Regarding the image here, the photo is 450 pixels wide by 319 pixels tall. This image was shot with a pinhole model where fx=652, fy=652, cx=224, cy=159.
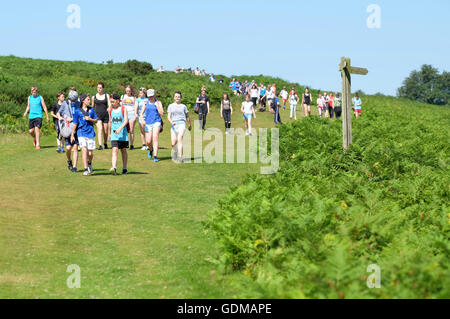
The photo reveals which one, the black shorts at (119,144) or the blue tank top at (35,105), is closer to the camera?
the black shorts at (119,144)

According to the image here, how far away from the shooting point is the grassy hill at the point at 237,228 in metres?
6.24

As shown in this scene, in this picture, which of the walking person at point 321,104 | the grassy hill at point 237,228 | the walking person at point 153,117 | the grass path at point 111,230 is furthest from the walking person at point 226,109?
the walking person at point 321,104

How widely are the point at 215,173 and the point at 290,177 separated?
15.9 ft

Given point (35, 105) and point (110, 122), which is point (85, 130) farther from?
point (35, 105)

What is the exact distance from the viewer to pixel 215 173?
17.0m

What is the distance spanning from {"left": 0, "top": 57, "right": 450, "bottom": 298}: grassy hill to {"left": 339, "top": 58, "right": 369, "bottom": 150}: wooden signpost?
1.92 feet

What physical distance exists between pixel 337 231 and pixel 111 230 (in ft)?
13.7

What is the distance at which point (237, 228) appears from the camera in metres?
8.19

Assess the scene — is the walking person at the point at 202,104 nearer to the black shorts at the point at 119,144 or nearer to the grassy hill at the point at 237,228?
the grassy hill at the point at 237,228

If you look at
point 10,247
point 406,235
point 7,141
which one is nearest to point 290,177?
point 406,235

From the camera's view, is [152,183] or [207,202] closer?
[207,202]

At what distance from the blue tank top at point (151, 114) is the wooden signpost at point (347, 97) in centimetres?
505

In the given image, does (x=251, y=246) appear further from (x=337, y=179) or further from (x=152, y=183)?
(x=152, y=183)
